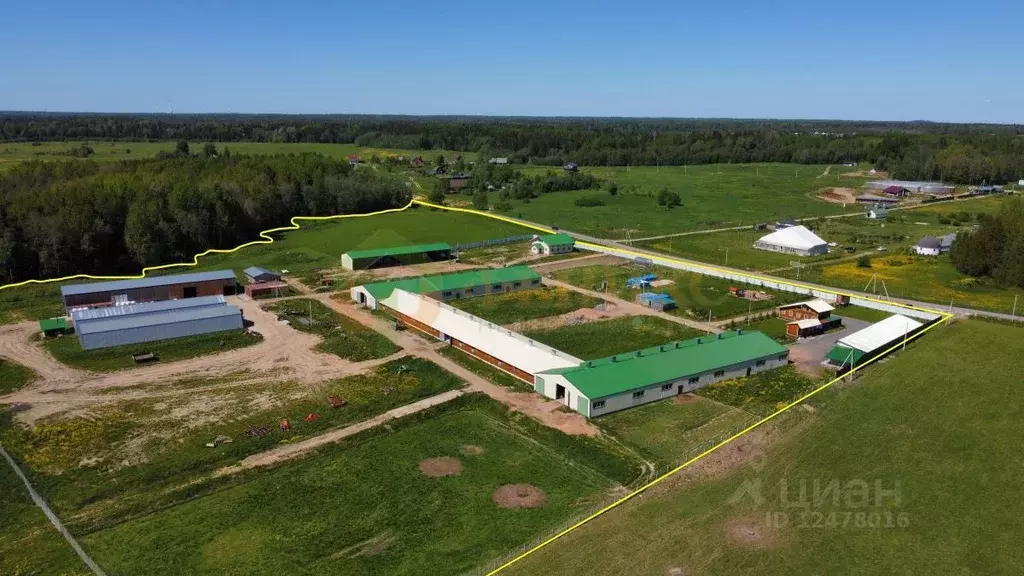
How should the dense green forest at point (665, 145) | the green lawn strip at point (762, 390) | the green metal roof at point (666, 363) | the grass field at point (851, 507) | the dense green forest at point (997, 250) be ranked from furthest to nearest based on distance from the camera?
1. the dense green forest at point (665, 145)
2. the dense green forest at point (997, 250)
3. the green lawn strip at point (762, 390)
4. the green metal roof at point (666, 363)
5. the grass field at point (851, 507)

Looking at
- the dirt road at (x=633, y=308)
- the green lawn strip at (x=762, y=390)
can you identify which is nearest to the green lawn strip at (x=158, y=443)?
the green lawn strip at (x=762, y=390)

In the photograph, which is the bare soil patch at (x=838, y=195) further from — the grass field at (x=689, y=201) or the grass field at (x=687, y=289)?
the grass field at (x=687, y=289)

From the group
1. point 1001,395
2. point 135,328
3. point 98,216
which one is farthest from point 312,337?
point 1001,395

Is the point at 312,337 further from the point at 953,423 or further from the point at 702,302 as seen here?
the point at 953,423

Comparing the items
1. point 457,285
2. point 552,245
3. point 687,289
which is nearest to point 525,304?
point 457,285

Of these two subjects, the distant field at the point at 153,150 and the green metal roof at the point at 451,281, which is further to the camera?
the distant field at the point at 153,150

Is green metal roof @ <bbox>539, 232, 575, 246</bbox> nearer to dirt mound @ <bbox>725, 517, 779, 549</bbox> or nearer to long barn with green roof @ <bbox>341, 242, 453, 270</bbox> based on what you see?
long barn with green roof @ <bbox>341, 242, 453, 270</bbox>

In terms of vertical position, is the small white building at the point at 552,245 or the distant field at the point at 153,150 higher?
the distant field at the point at 153,150

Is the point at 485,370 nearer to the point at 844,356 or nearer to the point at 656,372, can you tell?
the point at 656,372
